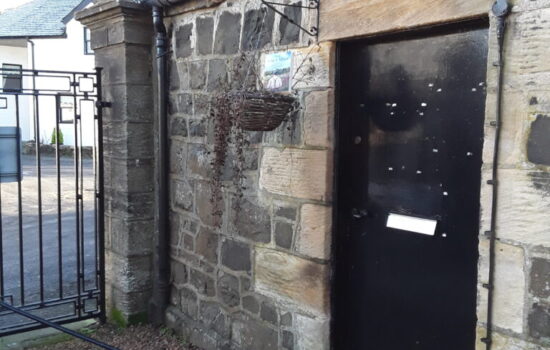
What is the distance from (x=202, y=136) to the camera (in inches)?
164

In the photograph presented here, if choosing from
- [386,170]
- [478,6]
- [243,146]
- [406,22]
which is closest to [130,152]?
[243,146]

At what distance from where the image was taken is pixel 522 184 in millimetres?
2240

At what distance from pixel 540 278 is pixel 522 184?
1.23ft

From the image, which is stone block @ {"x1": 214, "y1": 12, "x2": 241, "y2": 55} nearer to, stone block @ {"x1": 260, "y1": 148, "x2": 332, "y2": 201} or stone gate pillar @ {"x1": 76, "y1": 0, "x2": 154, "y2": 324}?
Result: stone block @ {"x1": 260, "y1": 148, "x2": 332, "y2": 201}

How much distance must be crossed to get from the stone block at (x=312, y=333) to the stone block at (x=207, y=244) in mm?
956

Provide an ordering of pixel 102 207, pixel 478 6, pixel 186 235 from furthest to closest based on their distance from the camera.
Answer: pixel 102 207 < pixel 186 235 < pixel 478 6

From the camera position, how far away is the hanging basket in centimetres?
302

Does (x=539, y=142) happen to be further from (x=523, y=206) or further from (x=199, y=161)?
(x=199, y=161)

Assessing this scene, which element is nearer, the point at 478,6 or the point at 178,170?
the point at 478,6

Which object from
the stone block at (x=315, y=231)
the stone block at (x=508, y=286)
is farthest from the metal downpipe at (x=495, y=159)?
the stone block at (x=315, y=231)

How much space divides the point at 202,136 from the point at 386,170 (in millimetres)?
1653

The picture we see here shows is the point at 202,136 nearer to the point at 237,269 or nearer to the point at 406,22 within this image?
the point at 237,269

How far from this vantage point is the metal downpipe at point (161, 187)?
4500mm

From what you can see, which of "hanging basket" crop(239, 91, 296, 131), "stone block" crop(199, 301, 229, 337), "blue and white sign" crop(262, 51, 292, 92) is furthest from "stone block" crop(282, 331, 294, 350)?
"blue and white sign" crop(262, 51, 292, 92)
